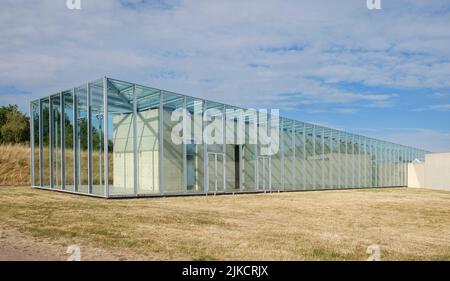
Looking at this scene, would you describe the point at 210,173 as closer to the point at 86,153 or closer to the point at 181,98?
the point at 181,98

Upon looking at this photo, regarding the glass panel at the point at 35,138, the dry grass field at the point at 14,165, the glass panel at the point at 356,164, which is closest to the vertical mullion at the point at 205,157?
the glass panel at the point at 35,138

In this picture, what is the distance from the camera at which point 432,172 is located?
45656 mm

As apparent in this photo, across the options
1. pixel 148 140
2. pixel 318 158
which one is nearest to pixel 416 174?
pixel 318 158

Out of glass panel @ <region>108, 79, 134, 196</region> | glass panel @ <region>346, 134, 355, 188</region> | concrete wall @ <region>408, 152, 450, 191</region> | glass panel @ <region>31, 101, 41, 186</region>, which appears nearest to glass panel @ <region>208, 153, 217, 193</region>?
glass panel @ <region>108, 79, 134, 196</region>

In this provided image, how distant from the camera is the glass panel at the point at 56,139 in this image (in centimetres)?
2300

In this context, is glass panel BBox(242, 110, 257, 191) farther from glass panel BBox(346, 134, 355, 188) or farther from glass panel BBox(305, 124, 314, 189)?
glass panel BBox(346, 134, 355, 188)

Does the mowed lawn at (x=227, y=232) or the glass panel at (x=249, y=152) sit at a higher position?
the glass panel at (x=249, y=152)

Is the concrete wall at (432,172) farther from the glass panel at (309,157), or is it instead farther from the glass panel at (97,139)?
the glass panel at (97,139)

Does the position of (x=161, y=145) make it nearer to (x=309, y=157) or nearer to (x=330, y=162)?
(x=309, y=157)

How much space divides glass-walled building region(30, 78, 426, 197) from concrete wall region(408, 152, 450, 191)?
22124mm

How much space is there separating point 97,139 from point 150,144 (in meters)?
2.75

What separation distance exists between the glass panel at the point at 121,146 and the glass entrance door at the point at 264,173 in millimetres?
9337

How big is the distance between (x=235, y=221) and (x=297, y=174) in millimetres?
20177
